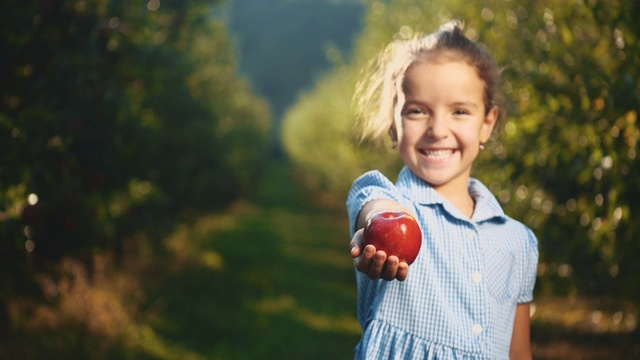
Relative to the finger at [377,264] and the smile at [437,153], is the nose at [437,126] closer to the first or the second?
the smile at [437,153]

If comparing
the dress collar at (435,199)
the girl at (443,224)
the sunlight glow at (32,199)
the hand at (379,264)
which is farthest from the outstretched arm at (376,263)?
the sunlight glow at (32,199)

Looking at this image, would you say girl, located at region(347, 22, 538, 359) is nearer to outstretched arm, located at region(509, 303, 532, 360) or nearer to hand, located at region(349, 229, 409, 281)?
outstretched arm, located at region(509, 303, 532, 360)

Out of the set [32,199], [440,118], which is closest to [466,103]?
[440,118]

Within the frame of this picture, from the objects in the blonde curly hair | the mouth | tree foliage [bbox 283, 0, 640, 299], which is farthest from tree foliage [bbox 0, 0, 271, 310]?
the mouth

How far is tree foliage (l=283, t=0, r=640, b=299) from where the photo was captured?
373cm

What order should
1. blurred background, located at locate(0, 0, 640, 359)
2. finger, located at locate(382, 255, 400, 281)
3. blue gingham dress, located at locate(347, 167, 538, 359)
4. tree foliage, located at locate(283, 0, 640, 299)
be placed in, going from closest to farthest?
finger, located at locate(382, 255, 400, 281) < blue gingham dress, located at locate(347, 167, 538, 359) < tree foliage, located at locate(283, 0, 640, 299) < blurred background, located at locate(0, 0, 640, 359)

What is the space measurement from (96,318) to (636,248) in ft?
17.2

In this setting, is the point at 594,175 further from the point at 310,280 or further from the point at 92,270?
the point at 310,280

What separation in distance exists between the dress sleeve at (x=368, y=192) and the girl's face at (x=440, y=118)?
0.12 m

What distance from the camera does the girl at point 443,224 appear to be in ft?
7.16

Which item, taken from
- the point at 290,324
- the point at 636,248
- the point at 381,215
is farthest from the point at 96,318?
the point at 381,215

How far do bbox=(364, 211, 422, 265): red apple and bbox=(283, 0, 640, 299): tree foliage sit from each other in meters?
1.14

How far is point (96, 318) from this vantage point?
6984 mm

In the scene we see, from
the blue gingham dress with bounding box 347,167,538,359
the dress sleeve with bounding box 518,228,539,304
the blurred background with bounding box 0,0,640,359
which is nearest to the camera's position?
the blue gingham dress with bounding box 347,167,538,359
